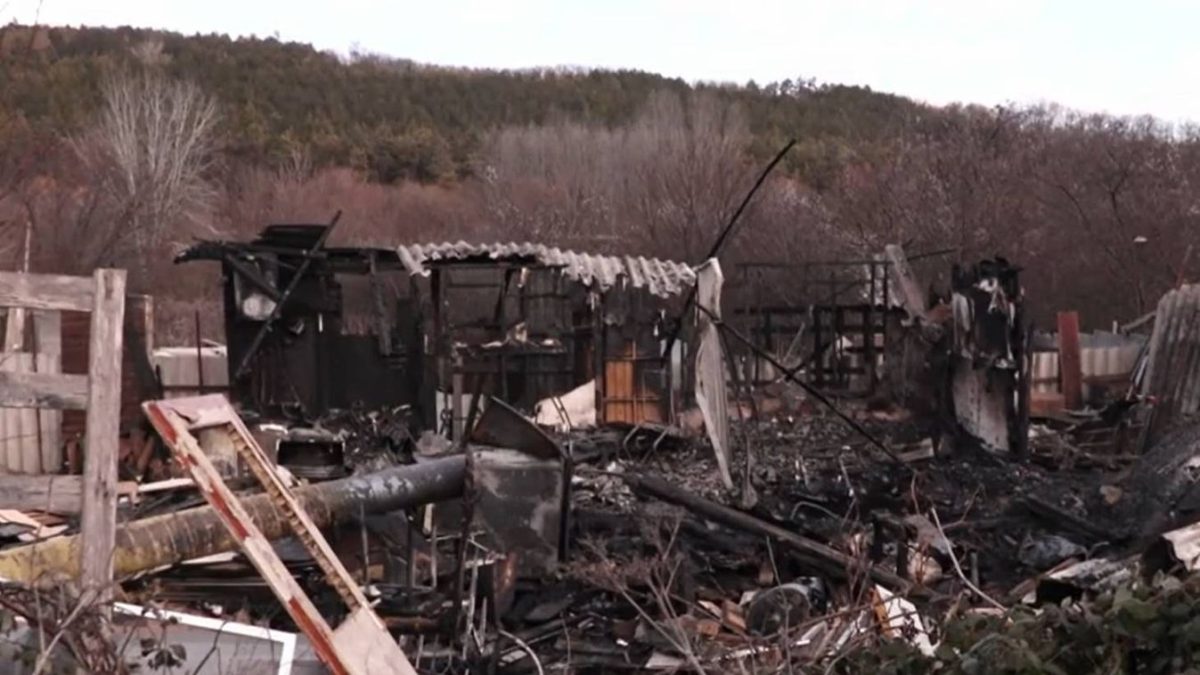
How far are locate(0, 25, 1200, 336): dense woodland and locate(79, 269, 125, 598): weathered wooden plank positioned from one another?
25.0ft

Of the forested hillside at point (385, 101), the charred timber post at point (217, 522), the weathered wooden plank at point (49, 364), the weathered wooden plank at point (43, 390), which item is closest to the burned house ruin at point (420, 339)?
the weathered wooden plank at point (49, 364)

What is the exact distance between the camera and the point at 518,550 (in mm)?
7660

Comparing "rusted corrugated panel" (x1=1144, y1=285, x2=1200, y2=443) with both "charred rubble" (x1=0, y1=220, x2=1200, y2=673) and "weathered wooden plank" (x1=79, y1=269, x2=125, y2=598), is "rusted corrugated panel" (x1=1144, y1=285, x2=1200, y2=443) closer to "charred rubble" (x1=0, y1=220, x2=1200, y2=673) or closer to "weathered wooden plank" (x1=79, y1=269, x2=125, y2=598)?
"charred rubble" (x1=0, y1=220, x2=1200, y2=673)

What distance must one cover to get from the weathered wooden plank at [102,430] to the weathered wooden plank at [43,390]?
107 millimetres

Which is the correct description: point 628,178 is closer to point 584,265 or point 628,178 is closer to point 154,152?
point 154,152

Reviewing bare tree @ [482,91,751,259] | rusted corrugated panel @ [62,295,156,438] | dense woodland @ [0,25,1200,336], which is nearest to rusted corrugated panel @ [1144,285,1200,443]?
dense woodland @ [0,25,1200,336]

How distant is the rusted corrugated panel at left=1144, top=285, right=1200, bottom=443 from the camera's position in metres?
13.2

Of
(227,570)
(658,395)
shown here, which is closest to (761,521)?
(227,570)

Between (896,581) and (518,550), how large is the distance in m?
2.06

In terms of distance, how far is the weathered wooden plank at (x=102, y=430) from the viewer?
4.59 metres

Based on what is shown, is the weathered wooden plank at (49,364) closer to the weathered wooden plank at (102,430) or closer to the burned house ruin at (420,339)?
the burned house ruin at (420,339)

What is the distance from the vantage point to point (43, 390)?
15.8 feet

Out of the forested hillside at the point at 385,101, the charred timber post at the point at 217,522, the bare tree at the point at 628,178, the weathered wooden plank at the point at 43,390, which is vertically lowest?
the charred timber post at the point at 217,522

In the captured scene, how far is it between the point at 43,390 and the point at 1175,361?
1167cm
